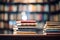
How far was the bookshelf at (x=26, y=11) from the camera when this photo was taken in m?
3.57

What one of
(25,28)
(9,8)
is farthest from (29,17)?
(25,28)

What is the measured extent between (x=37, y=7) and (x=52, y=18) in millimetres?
491

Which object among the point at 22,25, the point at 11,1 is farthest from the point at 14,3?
the point at 22,25

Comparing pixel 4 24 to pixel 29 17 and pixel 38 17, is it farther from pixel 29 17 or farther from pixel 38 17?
pixel 38 17

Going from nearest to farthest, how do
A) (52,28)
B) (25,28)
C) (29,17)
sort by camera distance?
(52,28) → (25,28) → (29,17)

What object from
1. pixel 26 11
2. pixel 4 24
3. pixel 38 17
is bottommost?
pixel 4 24

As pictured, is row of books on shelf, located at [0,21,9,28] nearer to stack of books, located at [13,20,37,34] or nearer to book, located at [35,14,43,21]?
book, located at [35,14,43,21]

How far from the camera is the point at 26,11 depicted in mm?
3586

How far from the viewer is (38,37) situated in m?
0.91

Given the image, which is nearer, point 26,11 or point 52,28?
point 52,28

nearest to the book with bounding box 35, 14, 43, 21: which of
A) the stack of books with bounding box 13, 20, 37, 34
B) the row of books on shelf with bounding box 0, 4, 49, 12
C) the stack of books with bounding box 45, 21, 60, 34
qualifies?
the row of books on shelf with bounding box 0, 4, 49, 12

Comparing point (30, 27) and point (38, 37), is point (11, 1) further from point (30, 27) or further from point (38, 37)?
point (38, 37)

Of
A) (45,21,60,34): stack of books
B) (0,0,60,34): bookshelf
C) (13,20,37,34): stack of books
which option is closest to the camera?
(45,21,60,34): stack of books

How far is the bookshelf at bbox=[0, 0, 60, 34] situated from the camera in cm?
357
